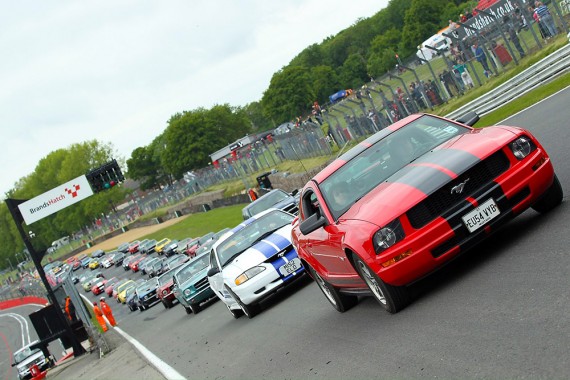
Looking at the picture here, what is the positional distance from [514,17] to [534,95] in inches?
130

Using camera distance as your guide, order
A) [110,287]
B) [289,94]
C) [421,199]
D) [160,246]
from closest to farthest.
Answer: [421,199], [110,287], [160,246], [289,94]

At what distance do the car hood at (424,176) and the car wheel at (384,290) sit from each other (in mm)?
507

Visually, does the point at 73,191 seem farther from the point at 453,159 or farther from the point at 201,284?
the point at 453,159

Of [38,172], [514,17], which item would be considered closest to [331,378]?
[514,17]

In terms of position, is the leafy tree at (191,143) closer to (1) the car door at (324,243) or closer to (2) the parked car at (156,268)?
(2) the parked car at (156,268)

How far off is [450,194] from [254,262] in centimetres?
649

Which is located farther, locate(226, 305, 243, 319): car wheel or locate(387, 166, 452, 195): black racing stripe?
locate(226, 305, 243, 319): car wheel

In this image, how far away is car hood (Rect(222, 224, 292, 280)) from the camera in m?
13.8

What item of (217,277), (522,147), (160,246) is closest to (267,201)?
(217,277)

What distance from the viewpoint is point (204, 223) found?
64.9 meters

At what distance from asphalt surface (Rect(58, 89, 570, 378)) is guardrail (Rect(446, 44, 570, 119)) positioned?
10.2 metres

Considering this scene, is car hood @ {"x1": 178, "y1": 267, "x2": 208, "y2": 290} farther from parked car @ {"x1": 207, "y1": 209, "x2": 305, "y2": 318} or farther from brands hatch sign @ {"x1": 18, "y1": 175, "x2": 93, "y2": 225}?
parked car @ {"x1": 207, "y1": 209, "x2": 305, "y2": 318}

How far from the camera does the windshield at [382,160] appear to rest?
8.90m

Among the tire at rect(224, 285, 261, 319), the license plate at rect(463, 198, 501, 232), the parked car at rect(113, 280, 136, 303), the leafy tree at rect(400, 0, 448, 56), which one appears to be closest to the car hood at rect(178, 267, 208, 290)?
the tire at rect(224, 285, 261, 319)
